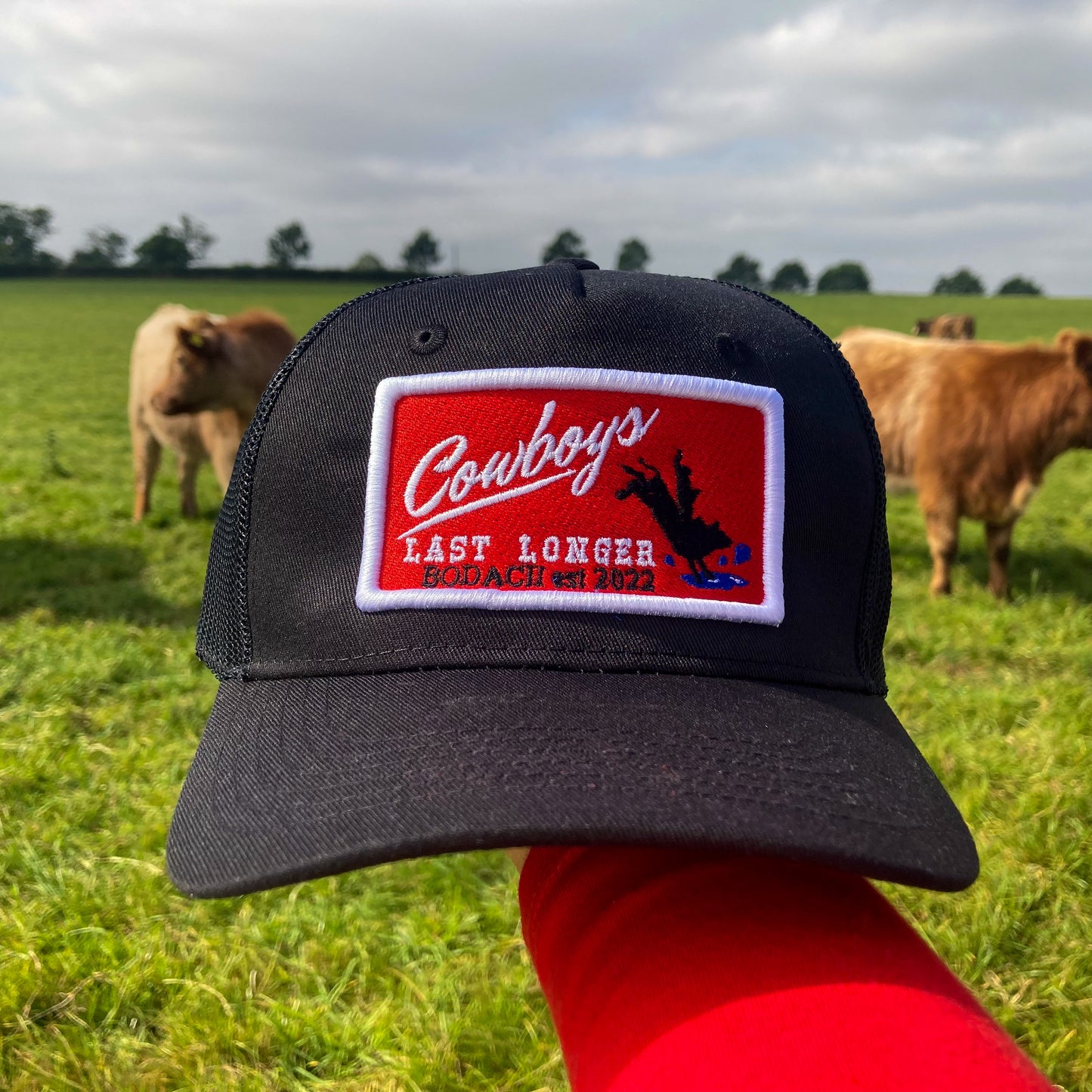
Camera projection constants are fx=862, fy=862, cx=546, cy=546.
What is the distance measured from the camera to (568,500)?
1005 mm

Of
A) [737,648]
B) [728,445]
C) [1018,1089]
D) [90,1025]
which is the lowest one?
[90,1025]

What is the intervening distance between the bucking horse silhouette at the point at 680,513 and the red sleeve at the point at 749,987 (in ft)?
1.15

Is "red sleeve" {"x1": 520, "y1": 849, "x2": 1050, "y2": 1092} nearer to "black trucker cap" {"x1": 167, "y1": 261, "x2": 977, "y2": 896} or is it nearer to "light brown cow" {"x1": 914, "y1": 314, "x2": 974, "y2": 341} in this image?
"black trucker cap" {"x1": 167, "y1": 261, "x2": 977, "y2": 896}

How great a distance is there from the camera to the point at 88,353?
67.7 feet

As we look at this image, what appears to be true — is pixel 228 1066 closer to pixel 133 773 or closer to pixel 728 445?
pixel 133 773

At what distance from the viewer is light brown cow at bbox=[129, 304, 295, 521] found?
630 cm

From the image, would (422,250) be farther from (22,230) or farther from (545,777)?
(545,777)

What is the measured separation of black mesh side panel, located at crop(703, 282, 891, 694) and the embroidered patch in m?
0.16

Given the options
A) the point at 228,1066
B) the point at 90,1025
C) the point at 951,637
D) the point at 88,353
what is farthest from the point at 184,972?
the point at 88,353

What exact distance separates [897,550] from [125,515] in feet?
19.5

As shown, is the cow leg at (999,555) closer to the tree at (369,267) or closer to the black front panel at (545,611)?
the black front panel at (545,611)

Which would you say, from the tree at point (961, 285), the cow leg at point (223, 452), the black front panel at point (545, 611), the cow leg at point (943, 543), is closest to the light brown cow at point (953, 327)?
the cow leg at point (943, 543)

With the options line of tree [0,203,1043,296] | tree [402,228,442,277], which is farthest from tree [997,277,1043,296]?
tree [402,228,442,277]

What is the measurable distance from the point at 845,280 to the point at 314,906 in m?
78.8
